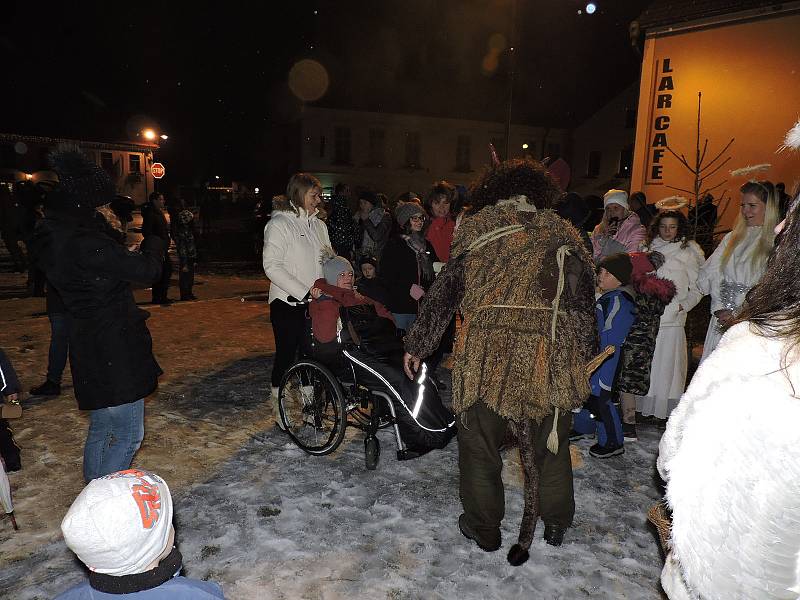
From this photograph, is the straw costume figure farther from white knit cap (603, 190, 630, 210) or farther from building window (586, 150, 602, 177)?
building window (586, 150, 602, 177)

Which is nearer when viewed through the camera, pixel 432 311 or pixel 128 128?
pixel 432 311

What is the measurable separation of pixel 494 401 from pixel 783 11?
37.6ft

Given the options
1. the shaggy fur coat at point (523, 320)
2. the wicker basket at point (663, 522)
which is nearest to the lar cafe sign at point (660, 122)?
the shaggy fur coat at point (523, 320)

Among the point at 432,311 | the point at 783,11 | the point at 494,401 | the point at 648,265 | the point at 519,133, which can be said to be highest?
the point at 519,133

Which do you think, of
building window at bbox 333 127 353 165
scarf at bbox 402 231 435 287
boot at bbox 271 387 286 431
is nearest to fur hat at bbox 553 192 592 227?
scarf at bbox 402 231 435 287

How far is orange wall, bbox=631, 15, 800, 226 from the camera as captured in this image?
33.7 ft

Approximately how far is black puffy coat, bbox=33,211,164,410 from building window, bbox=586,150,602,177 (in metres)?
33.2

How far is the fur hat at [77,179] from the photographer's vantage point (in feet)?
8.87

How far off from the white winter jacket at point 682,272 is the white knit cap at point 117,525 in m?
4.48

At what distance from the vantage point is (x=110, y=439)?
3.12 metres

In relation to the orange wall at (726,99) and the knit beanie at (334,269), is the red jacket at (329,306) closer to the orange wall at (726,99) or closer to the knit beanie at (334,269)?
the knit beanie at (334,269)

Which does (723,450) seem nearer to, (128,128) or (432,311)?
(432,311)

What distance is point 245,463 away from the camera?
165 inches

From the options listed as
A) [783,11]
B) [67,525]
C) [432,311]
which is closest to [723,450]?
[67,525]
